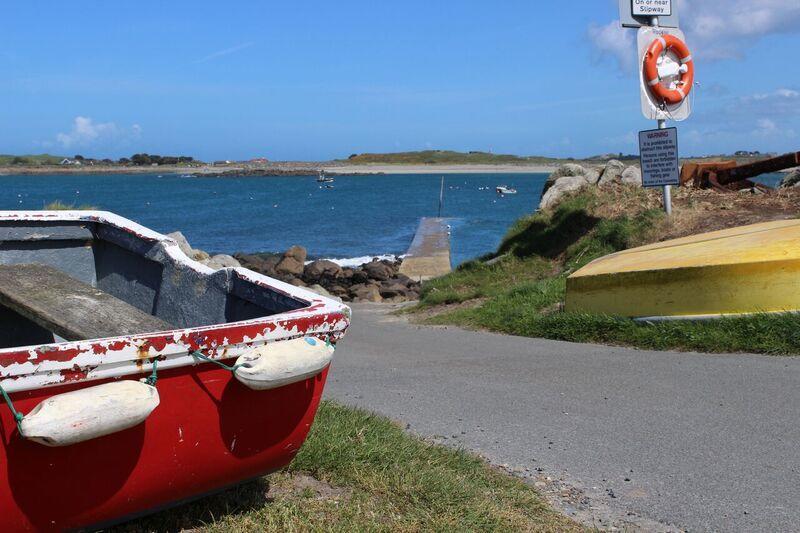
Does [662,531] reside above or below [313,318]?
below

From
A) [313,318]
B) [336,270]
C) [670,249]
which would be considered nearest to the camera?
[313,318]

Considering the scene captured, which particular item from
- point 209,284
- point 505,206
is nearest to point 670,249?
point 209,284

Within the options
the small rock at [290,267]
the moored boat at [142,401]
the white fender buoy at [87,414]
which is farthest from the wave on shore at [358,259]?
the white fender buoy at [87,414]

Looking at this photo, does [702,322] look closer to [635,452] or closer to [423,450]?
[635,452]

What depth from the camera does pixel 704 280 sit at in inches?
313

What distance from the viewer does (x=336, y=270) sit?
88.8 ft

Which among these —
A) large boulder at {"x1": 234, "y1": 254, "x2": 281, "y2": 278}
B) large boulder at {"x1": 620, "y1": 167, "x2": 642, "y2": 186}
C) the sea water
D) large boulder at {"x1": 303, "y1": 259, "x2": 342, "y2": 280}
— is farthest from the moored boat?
the sea water

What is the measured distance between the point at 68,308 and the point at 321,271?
22.7 meters

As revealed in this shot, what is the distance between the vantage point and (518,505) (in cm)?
465

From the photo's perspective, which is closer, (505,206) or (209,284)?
(209,284)

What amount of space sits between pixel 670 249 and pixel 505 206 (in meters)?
75.2

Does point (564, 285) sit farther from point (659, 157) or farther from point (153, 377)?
point (153, 377)

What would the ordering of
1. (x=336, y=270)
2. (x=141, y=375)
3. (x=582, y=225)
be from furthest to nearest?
(x=336, y=270) < (x=582, y=225) < (x=141, y=375)

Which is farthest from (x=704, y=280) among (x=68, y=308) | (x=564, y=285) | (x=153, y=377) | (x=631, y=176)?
(x=631, y=176)
